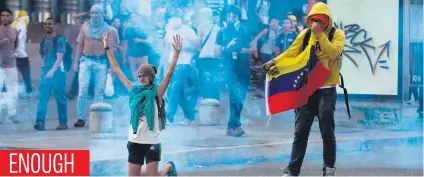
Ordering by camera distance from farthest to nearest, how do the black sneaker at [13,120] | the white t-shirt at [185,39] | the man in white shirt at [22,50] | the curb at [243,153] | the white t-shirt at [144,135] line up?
the white t-shirt at [185,39], the black sneaker at [13,120], the man in white shirt at [22,50], the curb at [243,153], the white t-shirt at [144,135]

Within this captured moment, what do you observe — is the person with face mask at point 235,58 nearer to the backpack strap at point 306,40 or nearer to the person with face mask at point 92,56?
the person with face mask at point 92,56

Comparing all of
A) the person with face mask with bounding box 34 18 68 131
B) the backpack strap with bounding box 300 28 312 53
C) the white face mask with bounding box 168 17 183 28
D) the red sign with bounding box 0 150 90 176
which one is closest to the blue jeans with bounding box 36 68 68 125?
the person with face mask with bounding box 34 18 68 131

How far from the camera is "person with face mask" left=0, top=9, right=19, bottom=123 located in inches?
433

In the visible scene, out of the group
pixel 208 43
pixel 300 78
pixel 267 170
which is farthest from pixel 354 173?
pixel 208 43

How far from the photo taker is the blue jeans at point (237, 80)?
11734 millimetres

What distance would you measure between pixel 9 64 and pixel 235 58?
242cm

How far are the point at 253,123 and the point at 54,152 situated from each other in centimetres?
258

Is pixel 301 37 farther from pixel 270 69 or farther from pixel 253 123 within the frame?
pixel 253 123

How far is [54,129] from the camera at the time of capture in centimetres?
1119

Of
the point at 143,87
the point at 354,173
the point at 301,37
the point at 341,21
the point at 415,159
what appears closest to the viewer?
the point at 143,87

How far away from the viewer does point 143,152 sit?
8.12 meters

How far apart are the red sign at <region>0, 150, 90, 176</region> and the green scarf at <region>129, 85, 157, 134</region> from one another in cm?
168

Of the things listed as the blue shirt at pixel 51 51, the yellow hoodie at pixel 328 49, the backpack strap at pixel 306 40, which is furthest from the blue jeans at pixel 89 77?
the backpack strap at pixel 306 40

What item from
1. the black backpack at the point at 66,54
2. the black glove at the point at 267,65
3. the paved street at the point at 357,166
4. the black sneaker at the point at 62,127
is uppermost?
the black backpack at the point at 66,54
